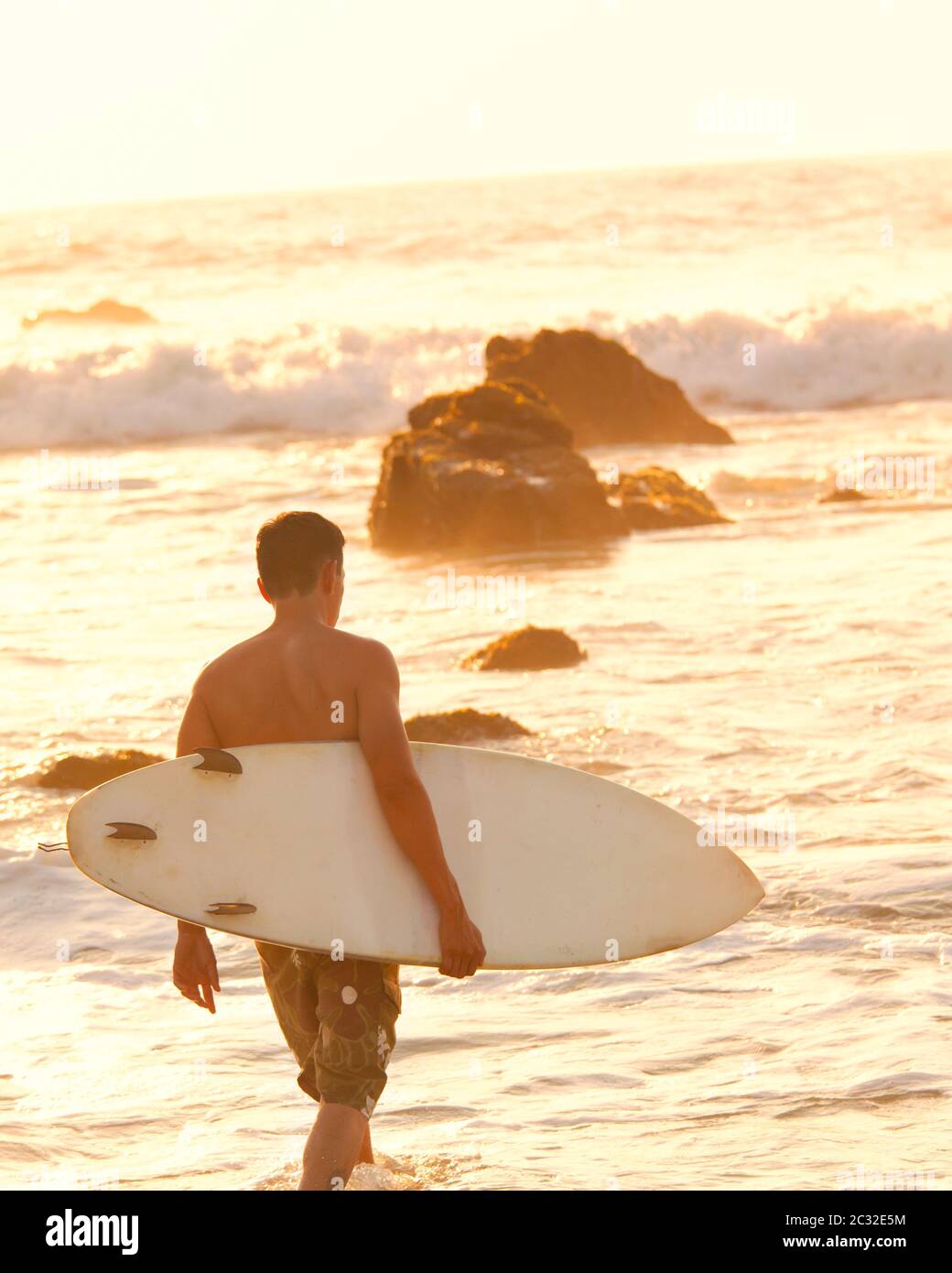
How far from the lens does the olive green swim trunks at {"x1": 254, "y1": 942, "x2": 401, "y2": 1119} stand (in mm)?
3139

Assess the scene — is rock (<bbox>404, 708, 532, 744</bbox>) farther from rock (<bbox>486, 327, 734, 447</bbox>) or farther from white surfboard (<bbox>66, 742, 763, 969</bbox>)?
rock (<bbox>486, 327, 734, 447</bbox>)

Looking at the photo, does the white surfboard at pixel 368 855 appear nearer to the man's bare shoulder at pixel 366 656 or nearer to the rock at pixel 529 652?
the man's bare shoulder at pixel 366 656

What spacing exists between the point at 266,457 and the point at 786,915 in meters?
14.8

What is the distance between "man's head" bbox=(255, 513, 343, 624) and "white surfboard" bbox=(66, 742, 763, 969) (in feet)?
0.93

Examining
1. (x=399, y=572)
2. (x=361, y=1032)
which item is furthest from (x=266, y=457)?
(x=361, y=1032)

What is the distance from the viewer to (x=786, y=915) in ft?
17.2

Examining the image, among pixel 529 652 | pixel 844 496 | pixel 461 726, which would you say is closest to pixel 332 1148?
pixel 461 726

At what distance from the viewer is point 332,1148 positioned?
3.09 metres

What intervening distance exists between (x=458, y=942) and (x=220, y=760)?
1.86 feet

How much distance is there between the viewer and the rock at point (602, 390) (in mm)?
18000

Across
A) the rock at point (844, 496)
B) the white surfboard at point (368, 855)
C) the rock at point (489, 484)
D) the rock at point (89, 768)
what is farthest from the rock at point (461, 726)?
the rock at point (844, 496)

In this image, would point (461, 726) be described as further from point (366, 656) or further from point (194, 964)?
point (366, 656)
